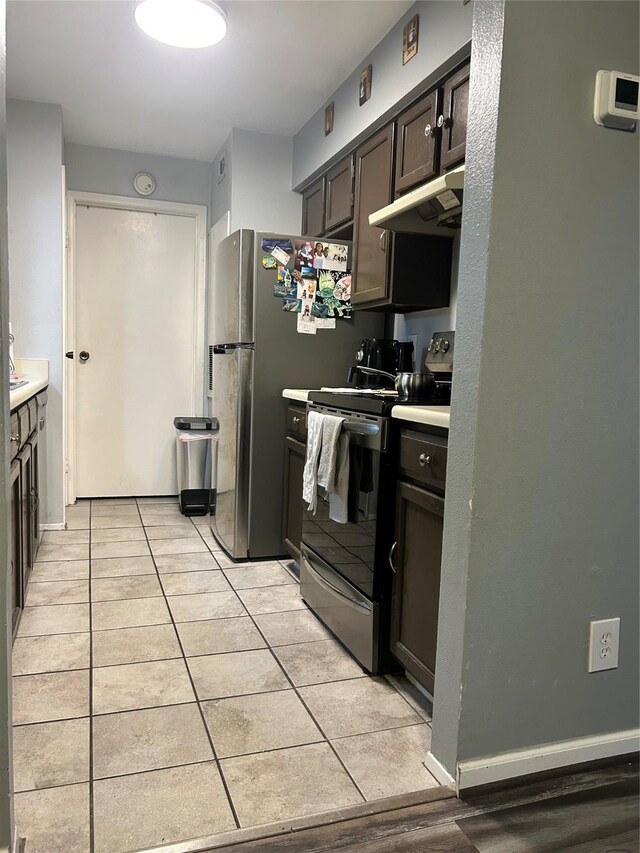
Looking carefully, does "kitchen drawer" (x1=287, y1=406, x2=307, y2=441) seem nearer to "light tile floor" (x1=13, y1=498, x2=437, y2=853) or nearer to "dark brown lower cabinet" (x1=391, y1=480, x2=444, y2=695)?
"light tile floor" (x1=13, y1=498, x2=437, y2=853)

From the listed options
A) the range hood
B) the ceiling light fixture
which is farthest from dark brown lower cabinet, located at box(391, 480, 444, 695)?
the ceiling light fixture

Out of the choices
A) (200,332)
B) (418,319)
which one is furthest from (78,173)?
(418,319)

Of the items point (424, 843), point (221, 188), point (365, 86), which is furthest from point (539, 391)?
point (221, 188)

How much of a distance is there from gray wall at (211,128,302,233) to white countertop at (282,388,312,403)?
1.32 m

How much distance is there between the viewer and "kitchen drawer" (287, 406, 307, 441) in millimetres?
2902

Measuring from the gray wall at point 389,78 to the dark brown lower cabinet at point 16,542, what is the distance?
82.3 inches

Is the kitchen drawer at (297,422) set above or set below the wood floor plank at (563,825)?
above

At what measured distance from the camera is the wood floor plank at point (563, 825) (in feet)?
4.36

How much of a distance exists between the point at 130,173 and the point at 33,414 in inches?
87.5

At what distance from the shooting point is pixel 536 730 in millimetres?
1539

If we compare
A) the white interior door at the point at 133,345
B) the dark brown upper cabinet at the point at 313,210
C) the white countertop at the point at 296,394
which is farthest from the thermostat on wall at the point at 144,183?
the white countertop at the point at 296,394

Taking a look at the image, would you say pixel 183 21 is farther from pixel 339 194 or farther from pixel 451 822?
pixel 451 822

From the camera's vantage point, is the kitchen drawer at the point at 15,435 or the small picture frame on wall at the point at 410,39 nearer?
the kitchen drawer at the point at 15,435

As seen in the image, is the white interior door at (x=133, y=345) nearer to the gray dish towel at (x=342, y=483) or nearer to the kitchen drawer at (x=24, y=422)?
the kitchen drawer at (x=24, y=422)
